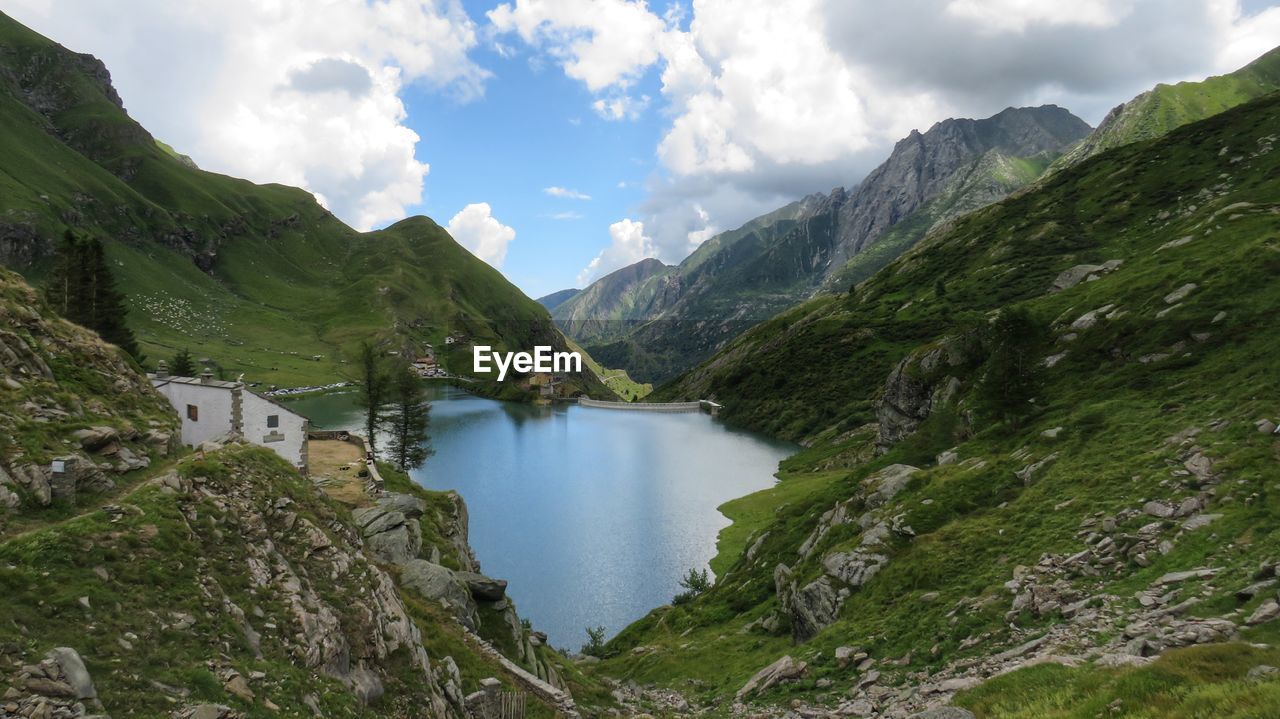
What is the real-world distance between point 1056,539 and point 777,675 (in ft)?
46.4

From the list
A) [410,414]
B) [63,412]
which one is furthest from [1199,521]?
[410,414]

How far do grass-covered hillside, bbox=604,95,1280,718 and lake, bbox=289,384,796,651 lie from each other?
1002cm

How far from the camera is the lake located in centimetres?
6606

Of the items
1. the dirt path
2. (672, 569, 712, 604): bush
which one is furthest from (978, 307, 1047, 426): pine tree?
the dirt path

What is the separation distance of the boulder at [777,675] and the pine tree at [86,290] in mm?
79185

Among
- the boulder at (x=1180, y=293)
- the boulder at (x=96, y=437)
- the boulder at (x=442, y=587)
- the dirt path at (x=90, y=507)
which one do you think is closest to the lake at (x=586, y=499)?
the boulder at (x=442, y=587)

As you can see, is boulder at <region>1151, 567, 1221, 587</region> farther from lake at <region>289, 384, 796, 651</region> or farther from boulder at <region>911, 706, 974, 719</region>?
lake at <region>289, 384, 796, 651</region>

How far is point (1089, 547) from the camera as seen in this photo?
2306 cm

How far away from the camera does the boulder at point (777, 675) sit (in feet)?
88.4

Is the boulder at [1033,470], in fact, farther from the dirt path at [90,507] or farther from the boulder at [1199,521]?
the dirt path at [90,507]

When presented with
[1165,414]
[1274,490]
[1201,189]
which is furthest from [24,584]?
[1201,189]

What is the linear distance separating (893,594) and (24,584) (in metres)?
32.9

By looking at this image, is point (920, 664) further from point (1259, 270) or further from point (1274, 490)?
point (1259, 270)

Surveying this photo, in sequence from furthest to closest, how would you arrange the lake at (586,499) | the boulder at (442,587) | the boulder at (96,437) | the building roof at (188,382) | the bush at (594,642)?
the lake at (586,499)
the bush at (594,642)
the building roof at (188,382)
the boulder at (442,587)
the boulder at (96,437)
